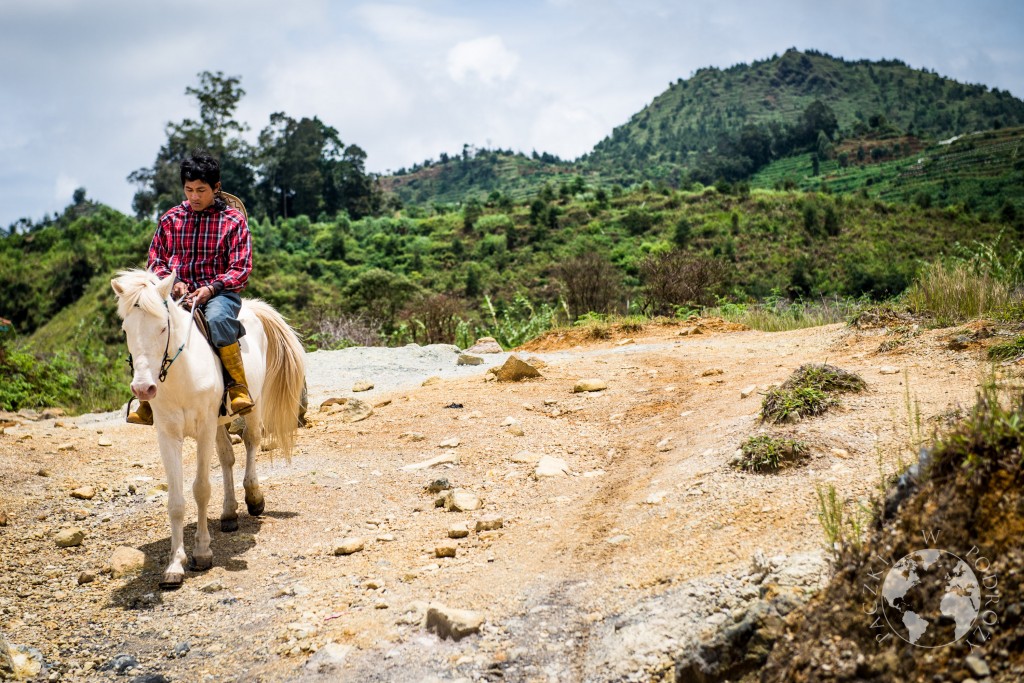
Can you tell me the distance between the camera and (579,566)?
405 centimetres

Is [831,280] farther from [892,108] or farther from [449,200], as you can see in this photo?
[892,108]

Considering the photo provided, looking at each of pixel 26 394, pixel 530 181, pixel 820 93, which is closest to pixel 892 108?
pixel 820 93

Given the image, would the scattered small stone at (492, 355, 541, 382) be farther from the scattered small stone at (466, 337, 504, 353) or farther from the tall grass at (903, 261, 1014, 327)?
the tall grass at (903, 261, 1014, 327)

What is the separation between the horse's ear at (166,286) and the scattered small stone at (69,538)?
6.56ft

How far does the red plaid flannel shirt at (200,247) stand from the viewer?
A: 5.45m

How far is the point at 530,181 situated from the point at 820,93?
89.1 metres

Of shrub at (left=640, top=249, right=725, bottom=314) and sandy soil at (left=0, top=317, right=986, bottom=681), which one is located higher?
shrub at (left=640, top=249, right=725, bottom=314)

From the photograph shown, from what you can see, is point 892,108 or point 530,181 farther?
point 892,108

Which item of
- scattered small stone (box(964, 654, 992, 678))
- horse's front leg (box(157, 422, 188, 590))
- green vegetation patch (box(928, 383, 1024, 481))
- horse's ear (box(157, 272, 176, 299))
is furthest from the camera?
horse's front leg (box(157, 422, 188, 590))

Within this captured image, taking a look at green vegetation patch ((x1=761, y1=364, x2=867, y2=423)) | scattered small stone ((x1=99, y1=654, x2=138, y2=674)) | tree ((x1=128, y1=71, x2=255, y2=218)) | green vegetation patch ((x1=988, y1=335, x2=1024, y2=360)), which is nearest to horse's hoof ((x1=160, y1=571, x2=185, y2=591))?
scattered small stone ((x1=99, y1=654, x2=138, y2=674))

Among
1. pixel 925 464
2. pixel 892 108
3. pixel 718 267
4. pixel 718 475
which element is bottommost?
pixel 718 475

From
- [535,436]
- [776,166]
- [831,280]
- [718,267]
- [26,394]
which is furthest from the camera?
[776,166]

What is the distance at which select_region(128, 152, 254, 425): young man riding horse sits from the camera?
523 cm

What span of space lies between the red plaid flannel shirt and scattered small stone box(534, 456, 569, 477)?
2.62 meters
